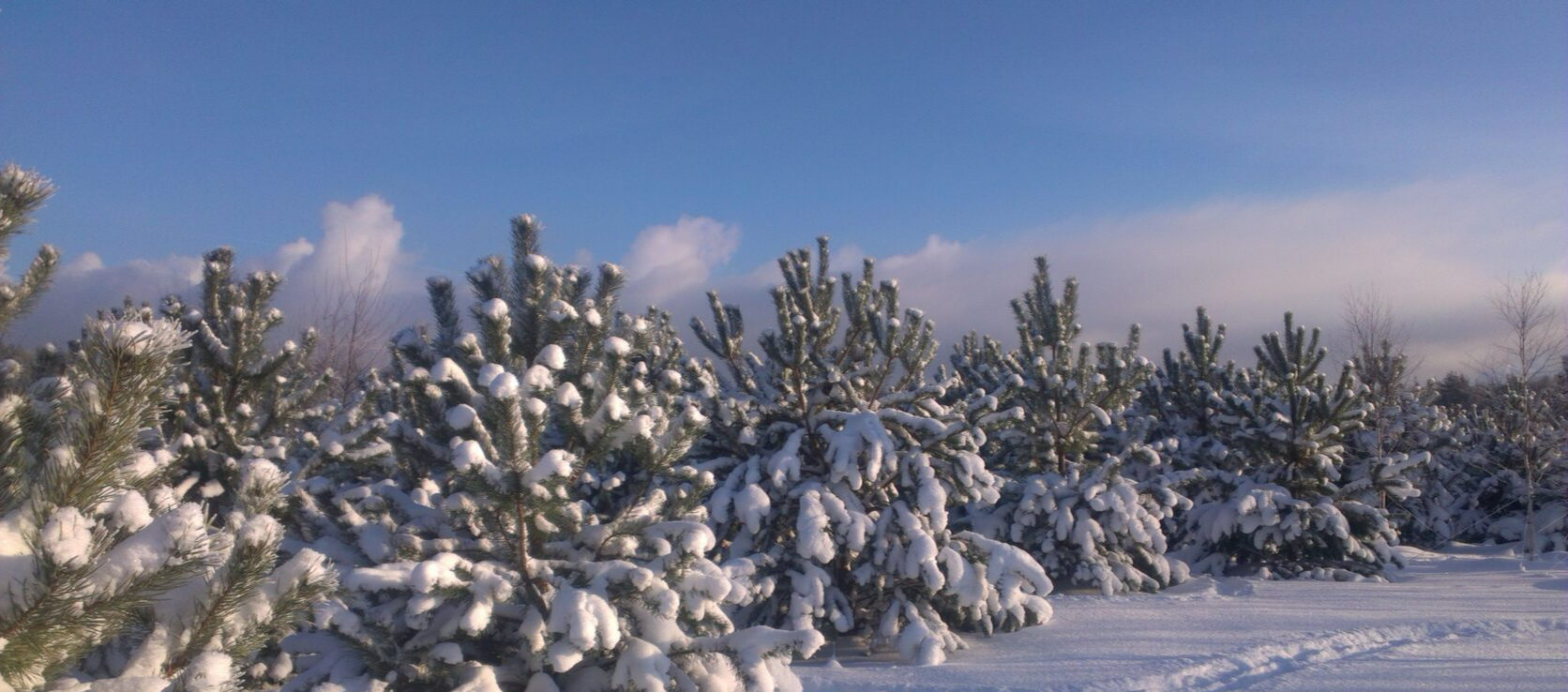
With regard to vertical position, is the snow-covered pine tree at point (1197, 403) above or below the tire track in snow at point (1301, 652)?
above

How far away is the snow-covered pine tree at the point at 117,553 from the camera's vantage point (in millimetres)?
2062

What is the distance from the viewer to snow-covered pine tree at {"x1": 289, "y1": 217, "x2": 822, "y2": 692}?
13.3ft

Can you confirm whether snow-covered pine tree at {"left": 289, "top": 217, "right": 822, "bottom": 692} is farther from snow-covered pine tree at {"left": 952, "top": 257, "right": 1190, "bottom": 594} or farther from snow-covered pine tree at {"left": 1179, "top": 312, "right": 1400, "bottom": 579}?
snow-covered pine tree at {"left": 1179, "top": 312, "right": 1400, "bottom": 579}

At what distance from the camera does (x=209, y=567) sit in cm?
243

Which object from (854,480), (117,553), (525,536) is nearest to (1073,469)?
(854,480)

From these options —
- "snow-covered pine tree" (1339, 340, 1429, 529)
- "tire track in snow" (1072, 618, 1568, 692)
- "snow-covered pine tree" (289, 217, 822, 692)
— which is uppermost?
"snow-covered pine tree" (1339, 340, 1429, 529)

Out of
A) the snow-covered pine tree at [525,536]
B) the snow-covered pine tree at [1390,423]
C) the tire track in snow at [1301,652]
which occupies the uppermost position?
the snow-covered pine tree at [1390,423]

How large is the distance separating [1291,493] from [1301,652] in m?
7.58

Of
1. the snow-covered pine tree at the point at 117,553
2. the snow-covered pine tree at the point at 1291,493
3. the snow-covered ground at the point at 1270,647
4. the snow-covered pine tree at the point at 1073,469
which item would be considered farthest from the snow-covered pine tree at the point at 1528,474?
the snow-covered pine tree at the point at 117,553

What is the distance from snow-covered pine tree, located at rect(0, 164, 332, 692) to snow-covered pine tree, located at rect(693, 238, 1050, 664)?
5.46 m

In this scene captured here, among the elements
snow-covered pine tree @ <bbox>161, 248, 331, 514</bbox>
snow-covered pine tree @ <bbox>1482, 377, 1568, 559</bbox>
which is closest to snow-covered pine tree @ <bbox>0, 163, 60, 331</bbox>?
snow-covered pine tree @ <bbox>161, 248, 331, 514</bbox>

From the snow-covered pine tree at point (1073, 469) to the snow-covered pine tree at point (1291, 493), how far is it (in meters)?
1.65

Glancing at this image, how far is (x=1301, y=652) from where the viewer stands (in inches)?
334

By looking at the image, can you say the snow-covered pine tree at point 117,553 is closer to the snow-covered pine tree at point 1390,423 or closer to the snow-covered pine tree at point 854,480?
the snow-covered pine tree at point 854,480
